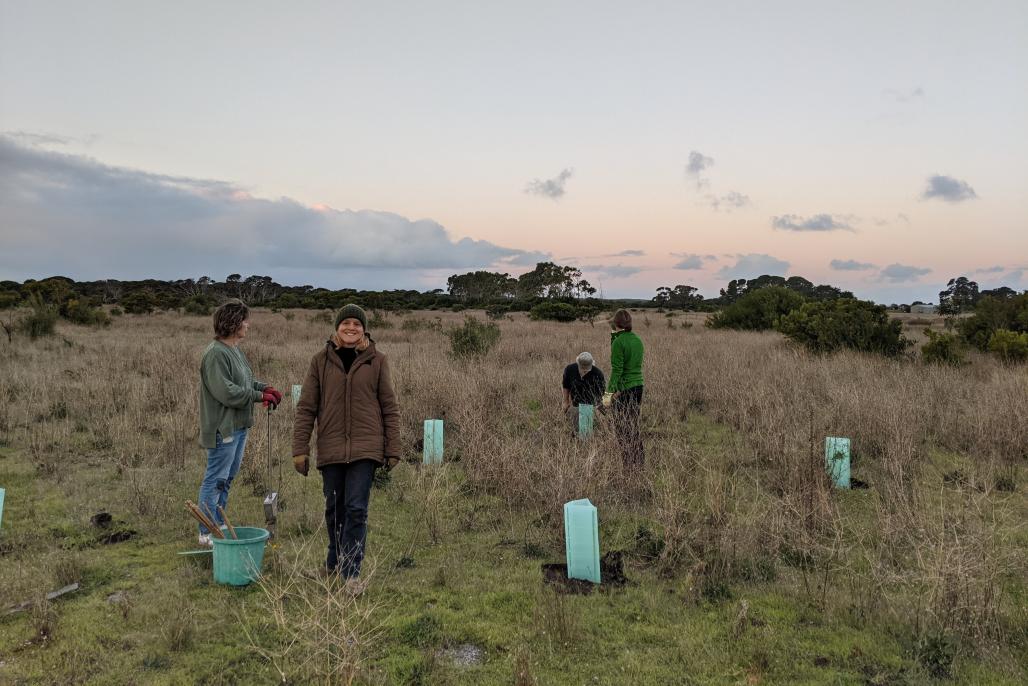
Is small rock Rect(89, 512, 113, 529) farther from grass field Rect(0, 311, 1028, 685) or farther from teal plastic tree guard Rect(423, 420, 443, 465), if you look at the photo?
teal plastic tree guard Rect(423, 420, 443, 465)

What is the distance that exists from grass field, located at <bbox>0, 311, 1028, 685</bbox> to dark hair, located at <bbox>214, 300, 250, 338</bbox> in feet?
5.21

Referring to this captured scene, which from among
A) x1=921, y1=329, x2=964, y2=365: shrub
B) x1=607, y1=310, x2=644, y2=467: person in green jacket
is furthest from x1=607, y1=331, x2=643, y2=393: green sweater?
x1=921, y1=329, x2=964, y2=365: shrub

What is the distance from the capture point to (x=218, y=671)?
10.6 ft

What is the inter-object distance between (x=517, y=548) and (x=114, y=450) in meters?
5.46

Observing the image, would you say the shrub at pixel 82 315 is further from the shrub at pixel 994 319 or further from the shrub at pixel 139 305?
the shrub at pixel 994 319

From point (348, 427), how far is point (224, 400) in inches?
48.4

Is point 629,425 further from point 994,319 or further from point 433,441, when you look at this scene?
point 994,319

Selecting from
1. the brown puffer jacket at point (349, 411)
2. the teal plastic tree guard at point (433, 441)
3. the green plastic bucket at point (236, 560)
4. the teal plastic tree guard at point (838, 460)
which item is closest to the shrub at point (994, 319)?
the teal plastic tree guard at point (838, 460)

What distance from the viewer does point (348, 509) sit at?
3986 mm

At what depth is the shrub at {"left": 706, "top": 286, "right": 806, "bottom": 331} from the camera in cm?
2494

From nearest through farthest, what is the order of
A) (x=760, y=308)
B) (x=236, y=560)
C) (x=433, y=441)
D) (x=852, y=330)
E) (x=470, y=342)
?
1. (x=236, y=560)
2. (x=433, y=441)
3. (x=470, y=342)
4. (x=852, y=330)
5. (x=760, y=308)

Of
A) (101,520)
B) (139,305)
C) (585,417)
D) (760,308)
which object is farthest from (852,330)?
(139,305)

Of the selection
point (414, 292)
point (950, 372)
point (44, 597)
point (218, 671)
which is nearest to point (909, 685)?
point (218, 671)

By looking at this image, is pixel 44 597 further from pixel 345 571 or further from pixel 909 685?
pixel 909 685
